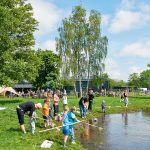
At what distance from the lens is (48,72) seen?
8544 cm

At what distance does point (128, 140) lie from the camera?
2253 cm

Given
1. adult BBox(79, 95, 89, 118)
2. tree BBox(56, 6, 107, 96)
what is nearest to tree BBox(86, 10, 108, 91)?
tree BBox(56, 6, 107, 96)

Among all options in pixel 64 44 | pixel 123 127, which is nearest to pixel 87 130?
pixel 123 127

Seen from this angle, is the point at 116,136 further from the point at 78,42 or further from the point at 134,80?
the point at 134,80

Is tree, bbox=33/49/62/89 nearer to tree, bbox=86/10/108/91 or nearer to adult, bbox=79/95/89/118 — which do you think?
tree, bbox=86/10/108/91

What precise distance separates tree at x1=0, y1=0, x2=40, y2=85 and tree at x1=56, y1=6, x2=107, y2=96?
2331 centimetres

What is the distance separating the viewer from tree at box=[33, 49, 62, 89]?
8419 cm

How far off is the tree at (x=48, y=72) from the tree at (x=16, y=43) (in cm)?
3491

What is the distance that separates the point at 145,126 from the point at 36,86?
2269 inches

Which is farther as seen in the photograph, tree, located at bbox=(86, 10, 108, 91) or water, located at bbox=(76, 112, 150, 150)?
tree, located at bbox=(86, 10, 108, 91)

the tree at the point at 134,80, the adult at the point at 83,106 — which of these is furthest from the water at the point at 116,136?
the tree at the point at 134,80

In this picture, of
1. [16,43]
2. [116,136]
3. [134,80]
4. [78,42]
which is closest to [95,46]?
[78,42]

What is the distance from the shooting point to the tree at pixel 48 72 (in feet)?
276

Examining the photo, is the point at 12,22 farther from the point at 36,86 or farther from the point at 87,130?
the point at 36,86
